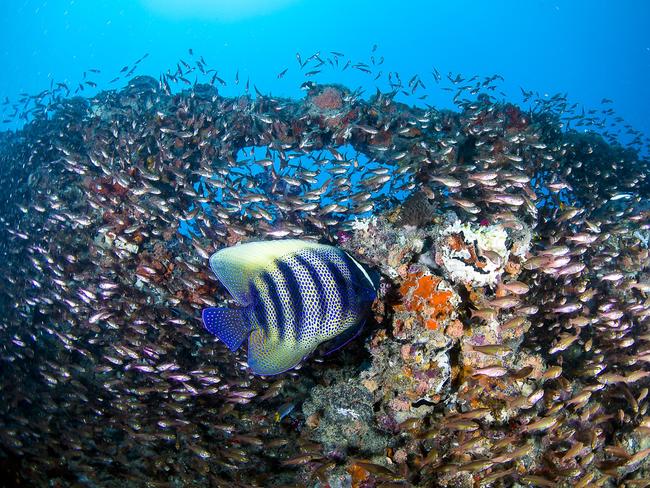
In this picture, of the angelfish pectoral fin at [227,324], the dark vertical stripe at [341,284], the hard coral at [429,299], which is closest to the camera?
the angelfish pectoral fin at [227,324]

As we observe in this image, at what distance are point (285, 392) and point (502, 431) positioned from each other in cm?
285

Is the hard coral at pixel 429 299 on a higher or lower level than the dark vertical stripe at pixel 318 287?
higher

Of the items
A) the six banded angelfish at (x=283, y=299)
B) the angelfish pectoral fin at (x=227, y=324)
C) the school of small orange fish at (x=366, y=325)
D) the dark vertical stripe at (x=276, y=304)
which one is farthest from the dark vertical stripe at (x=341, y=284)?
the school of small orange fish at (x=366, y=325)

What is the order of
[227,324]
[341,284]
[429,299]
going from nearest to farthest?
[227,324]
[341,284]
[429,299]

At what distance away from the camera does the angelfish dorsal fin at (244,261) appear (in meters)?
2.24

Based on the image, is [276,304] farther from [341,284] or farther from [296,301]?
[341,284]

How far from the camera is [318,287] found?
7.40ft

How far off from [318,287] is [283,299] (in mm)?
214

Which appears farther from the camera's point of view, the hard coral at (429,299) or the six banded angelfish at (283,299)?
the hard coral at (429,299)

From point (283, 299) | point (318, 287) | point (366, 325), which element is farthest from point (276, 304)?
point (366, 325)

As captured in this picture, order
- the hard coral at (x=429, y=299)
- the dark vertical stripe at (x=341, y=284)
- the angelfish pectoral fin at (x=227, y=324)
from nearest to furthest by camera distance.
A: the angelfish pectoral fin at (x=227, y=324) < the dark vertical stripe at (x=341, y=284) < the hard coral at (x=429, y=299)

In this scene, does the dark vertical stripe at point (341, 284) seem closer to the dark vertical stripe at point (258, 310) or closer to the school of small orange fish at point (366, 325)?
the dark vertical stripe at point (258, 310)

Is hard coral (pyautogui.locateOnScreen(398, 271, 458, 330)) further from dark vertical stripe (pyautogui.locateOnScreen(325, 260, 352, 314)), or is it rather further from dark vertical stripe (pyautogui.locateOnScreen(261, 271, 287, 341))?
dark vertical stripe (pyautogui.locateOnScreen(261, 271, 287, 341))

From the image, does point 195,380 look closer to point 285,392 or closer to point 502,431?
point 285,392
